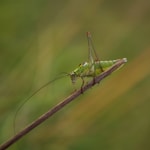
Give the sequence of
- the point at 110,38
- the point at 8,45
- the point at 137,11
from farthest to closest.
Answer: the point at 137,11
the point at 110,38
the point at 8,45

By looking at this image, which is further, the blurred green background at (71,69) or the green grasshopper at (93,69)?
the blurred green background at (71,69)

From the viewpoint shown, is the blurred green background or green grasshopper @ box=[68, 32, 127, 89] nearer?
green grasshopper @ box=[68, 32, 127, 89]

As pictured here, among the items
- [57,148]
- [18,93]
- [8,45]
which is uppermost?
[8,45]

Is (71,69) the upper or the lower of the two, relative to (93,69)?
upper

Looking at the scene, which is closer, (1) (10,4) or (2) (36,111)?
(2) (36,111)

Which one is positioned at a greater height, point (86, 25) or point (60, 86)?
point (86, 25)

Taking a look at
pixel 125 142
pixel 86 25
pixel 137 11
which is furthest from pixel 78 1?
pixel 125 142

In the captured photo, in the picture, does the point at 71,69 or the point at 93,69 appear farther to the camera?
the point at 71,69

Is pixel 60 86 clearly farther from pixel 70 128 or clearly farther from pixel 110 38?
pixel 110 38
